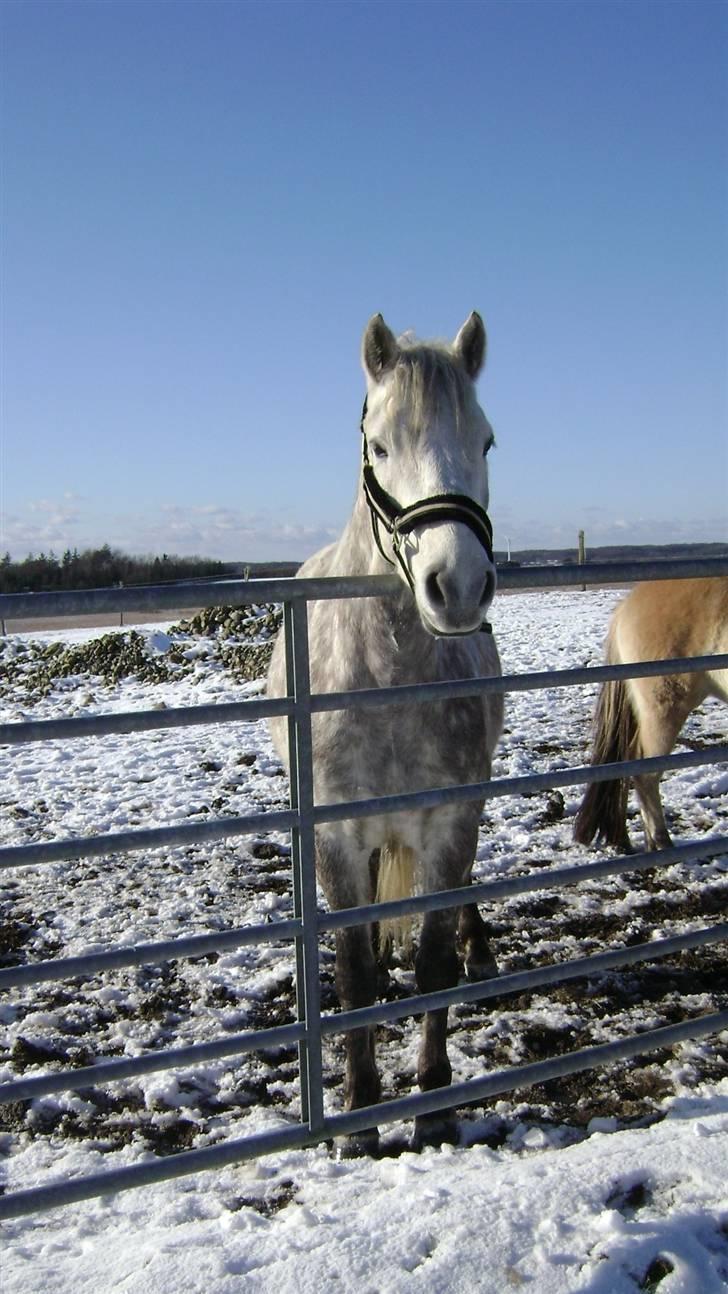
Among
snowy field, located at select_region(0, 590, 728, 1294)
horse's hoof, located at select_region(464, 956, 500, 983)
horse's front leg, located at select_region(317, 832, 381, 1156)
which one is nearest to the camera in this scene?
snowy field, located at select_region(0, 590, 728, 1294)

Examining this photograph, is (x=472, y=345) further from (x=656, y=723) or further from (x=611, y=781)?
(x=656, y=723)

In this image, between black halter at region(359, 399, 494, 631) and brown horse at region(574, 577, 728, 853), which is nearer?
black halter at region(359, 399, 494, 631)

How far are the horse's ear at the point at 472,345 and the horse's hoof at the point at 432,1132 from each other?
2191mm

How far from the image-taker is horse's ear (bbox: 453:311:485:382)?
260 centimetres

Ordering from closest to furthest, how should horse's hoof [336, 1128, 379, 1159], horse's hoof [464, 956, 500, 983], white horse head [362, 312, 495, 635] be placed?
1. white horse head [362, 312, 495, 635]
2. horse's hoof [336, 1128, 379, 1159]
3. horse's hoof [464, 956, 500, 983]

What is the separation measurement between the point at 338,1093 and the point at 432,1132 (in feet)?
1.41

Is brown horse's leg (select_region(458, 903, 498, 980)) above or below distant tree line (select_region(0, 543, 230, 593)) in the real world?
below

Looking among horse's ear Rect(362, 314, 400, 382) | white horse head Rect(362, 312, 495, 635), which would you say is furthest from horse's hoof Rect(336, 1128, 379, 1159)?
horse's ear Rect(362, 314, 400, 382)

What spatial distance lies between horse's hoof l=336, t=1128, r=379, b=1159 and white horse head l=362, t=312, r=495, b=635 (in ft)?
5.14

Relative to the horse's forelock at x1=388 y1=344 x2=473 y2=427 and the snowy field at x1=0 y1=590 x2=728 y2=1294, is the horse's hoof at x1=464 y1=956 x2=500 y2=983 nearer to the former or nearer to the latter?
the snowy field at x1=0 y1=590 x2=728 y2=1294

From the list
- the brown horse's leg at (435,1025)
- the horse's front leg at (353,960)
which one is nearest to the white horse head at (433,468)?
the horse's front leg at (353,960)

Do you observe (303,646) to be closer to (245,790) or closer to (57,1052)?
(57,1052)

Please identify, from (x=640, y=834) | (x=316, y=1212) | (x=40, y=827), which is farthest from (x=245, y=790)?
(x=316, y=1212)

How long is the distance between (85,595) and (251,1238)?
56.5 inches
